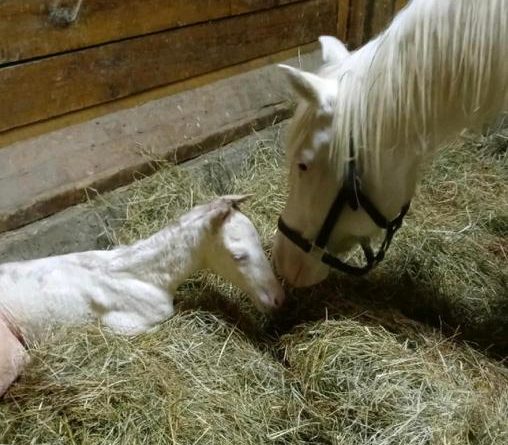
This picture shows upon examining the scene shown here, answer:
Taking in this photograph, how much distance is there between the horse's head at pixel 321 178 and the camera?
181 centimetres

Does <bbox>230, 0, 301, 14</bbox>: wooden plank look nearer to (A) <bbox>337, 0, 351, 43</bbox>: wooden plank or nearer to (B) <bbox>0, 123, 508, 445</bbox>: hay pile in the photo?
(A) <bbox>337, 0, 351, 43</bbox>: wooden plank

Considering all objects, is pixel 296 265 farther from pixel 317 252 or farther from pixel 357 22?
pixel 357 22

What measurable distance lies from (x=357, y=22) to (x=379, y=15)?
141 millimetres

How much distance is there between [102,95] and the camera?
254cm

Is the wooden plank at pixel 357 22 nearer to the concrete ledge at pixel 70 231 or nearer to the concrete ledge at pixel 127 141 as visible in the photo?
the concrete ledge at pixel 127 141

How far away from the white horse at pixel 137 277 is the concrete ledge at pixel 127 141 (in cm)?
35

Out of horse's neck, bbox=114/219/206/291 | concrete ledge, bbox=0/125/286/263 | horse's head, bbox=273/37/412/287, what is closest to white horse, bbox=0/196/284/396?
horse's neck, bbox=114/219/206/291

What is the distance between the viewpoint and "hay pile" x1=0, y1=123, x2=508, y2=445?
1.76 meters

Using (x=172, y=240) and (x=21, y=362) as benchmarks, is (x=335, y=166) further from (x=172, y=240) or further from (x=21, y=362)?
(x=21, y=362)

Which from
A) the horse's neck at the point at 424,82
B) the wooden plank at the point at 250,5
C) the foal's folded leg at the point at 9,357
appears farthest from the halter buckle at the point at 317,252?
the wooden plank at the point at 250,5

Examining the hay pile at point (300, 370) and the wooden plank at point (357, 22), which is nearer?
the hay pile at point (300, 370)

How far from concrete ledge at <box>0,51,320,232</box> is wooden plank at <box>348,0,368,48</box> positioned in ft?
1.59

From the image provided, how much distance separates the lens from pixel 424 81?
172 centimetres

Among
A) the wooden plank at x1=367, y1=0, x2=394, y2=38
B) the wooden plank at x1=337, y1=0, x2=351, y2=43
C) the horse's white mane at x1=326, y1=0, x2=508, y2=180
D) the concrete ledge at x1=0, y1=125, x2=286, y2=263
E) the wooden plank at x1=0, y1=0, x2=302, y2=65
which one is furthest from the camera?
the wooden plank at x1=367, y1=0, x2=394, y2=38
